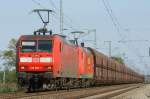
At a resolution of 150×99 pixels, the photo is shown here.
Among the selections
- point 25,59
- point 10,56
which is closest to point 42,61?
point 25,59

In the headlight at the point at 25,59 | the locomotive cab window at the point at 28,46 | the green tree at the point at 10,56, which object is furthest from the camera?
the green tree at the point at 10,56

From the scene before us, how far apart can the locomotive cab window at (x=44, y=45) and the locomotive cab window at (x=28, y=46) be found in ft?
1.27

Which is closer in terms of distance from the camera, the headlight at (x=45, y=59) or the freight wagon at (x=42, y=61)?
the freight wagon at (x=42, y=61)

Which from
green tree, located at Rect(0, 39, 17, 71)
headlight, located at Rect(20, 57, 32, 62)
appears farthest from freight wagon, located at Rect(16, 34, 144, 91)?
green tree, located at Rect(0, 39, 17, 71)

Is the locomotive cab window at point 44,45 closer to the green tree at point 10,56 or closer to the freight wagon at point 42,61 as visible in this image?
the freight wagon at point 42,61

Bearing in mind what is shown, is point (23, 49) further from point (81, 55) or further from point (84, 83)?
point (84, 83)

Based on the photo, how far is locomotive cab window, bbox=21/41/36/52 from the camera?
29844 millimetres

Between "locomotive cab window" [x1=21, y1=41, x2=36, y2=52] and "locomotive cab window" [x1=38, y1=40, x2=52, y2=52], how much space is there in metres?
0.39

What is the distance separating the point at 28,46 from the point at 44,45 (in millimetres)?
1039

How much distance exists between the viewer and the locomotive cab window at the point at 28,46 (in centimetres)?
2984

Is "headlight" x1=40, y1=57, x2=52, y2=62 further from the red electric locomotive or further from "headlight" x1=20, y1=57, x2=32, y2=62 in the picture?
"headlight" x1=20, y1=57, x2=32, y2=62

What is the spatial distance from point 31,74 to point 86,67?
1431 cm

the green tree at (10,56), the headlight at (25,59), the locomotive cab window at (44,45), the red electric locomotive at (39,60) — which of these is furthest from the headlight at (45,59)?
the green tree at (10,56)

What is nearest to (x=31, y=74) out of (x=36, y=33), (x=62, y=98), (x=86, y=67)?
(x=36, y=33)
